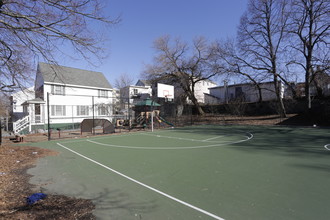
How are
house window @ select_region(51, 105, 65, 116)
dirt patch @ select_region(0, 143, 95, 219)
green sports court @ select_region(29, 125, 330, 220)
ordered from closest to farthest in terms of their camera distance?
1. dirt patch @ select_region(0, 143, 95, 219)
2. green sports court @ select_region(29, 125, 330, 220)
3. house window @ select_region(51, 105, 65, 116)

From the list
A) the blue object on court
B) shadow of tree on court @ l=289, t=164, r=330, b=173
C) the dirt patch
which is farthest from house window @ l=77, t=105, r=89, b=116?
shadow of tree on court @ l=289, t=164, r=330, b=173

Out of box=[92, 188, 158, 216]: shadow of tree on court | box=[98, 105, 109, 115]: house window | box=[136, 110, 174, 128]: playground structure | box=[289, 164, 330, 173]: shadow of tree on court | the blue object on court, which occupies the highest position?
box=[98, 105, 109, 115]: house window

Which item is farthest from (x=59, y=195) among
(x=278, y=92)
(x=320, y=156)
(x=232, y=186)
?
(x=278, y=92)

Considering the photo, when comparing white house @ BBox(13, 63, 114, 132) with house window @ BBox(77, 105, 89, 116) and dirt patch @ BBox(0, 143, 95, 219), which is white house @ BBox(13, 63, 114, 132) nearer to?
house window @ BBox(77, 105, 89, 116)

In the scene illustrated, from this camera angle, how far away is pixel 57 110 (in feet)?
68.8

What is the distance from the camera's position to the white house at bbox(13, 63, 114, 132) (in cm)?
1905

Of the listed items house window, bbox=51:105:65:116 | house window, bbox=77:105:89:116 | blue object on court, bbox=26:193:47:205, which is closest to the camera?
blue object on court, bbox=26:193:47:205

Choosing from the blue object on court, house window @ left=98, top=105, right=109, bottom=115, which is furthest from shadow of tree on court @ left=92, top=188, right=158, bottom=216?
house window @ left=98, top=105, right=109, bottom=115

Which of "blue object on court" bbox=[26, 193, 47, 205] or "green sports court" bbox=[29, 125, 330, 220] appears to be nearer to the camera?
"green sports court" bbox=[29, 125, 330, 220]

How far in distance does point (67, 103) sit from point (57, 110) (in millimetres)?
1417

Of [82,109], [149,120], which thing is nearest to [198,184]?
[149,120]

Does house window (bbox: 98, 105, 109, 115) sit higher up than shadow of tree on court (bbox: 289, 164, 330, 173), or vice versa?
house window (bbox: 98, 105, 109, 115)

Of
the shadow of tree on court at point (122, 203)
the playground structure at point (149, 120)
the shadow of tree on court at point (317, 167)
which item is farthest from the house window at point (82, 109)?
the shadow of tree on court at point (317, 167)

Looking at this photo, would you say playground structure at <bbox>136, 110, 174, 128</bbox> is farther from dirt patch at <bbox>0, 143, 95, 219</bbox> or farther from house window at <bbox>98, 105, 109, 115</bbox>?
dirt patch at <bbox>0, 143, 95, 219</bbox>
